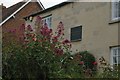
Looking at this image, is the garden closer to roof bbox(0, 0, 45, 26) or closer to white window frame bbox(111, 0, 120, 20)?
white window frame bbox(111, 0, 120, 20)

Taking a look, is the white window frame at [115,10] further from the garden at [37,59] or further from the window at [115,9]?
the garden at [37,59]

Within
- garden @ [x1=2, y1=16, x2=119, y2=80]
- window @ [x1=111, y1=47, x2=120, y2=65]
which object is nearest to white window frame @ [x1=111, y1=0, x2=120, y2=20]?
window @ [x1=111, y1=47, x2=120, y2=65]

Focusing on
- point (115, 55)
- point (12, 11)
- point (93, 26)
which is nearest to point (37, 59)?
point (115, 55)

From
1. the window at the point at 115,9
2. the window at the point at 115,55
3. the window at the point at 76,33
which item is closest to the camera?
the window at the point at 115,55

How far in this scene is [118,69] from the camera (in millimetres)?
9664

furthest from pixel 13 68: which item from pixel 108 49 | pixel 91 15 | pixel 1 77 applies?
pixel 91 15

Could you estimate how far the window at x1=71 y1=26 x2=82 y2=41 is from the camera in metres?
18.4

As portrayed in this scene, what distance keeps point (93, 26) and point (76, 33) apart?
169cm

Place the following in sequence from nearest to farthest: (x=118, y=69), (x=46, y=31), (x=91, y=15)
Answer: (x=46, y=31) → (x=118, y=69) → (x=91, y=15)

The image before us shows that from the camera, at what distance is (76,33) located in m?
18.7

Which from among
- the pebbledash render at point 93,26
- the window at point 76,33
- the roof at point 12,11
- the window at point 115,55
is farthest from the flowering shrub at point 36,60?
the roof at point 12,11

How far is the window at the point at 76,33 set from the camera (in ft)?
60.4

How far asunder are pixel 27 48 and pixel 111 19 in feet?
28.6

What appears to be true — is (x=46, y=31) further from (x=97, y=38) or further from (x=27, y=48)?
(x=97, y=38)
